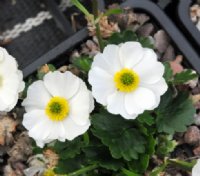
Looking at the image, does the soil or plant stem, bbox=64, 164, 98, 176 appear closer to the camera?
plant stem, bbox=64, 164, 98, 176

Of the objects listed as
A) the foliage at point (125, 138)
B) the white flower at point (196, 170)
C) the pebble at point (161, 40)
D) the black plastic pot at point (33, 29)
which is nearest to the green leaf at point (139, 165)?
the foliage at point (125, 138)

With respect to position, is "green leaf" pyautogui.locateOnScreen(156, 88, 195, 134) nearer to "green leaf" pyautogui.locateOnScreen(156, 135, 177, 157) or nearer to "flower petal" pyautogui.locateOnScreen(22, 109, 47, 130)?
"green leaf" pyautogui.locateOnScreen(156, 135, 177, 157)

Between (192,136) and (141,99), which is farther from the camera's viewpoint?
(192,136)

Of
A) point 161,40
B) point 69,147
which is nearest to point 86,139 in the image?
point 69,147

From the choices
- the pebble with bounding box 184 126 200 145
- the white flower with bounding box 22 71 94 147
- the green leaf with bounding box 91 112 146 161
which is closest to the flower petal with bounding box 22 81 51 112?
the white flower with bounding box 22 71 94 147

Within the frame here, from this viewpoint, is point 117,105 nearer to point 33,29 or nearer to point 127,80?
point 127,80

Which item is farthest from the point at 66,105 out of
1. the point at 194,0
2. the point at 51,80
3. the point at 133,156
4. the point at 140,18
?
the point at 194,0

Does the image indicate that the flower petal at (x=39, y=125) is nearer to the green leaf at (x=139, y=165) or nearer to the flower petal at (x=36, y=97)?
the flower petal at (x=36, y=97)
